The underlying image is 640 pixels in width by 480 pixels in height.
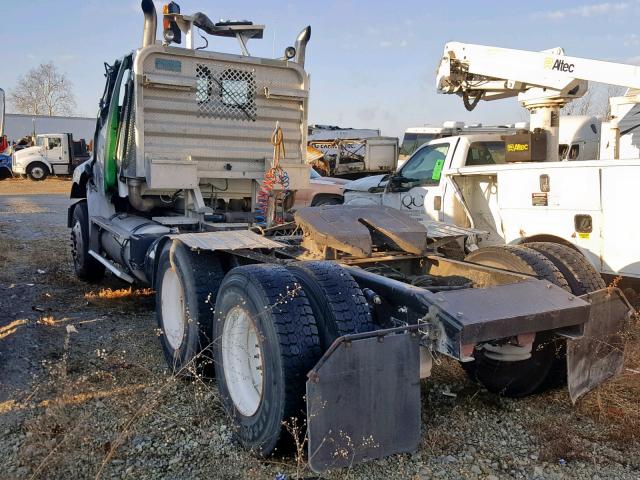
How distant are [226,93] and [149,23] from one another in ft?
3.62

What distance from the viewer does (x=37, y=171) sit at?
3312 cm

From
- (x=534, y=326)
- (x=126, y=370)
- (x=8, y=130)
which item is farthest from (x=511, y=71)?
(x=8, y=130)

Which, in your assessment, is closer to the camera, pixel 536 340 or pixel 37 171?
pixel 536 340

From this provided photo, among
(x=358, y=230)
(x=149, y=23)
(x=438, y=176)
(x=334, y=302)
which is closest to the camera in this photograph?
(x=334, y=302)

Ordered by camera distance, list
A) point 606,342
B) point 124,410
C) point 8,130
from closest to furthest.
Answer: point 606,342 < point 124,410 < point 8,130

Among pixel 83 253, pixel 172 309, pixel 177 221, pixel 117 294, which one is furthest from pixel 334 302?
pixel 83 253

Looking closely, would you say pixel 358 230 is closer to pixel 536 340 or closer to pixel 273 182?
pixel 536 340

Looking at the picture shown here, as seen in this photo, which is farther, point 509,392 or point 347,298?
point 509,392

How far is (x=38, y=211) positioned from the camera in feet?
59.9

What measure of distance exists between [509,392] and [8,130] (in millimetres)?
47589

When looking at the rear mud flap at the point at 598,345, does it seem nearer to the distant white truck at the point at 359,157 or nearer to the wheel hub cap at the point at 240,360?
the wheel hub cap at the point at 240,360

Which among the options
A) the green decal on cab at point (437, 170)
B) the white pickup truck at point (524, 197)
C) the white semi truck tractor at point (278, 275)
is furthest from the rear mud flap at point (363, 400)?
the green decal on cab at point (437, 170)

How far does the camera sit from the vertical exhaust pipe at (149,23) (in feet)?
20.8

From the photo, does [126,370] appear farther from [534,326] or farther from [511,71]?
[511,71]
